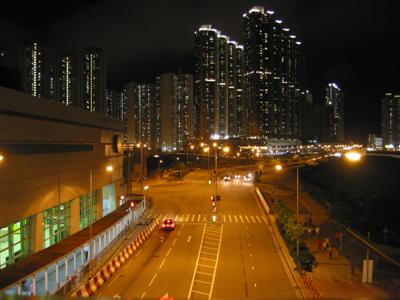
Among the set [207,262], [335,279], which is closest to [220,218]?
[207,262]

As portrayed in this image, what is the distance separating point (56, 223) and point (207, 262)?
8.09m

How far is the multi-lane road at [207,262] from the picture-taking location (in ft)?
47.8

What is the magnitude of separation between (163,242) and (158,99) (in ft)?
383

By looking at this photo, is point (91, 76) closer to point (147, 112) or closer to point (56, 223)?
point (147, 112)

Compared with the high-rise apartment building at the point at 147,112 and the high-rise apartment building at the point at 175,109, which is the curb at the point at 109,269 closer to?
the high-rise apartment building at the point at 175,109

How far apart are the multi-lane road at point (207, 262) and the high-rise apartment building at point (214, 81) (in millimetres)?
102206

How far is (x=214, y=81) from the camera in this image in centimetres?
13562

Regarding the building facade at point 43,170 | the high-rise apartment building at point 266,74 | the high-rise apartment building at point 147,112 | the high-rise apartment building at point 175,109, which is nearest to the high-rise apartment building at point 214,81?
the high-rise apartment building at point 175,109

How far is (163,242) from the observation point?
2264 centimetres

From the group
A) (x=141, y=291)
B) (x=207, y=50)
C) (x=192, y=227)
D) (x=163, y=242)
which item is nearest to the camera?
(x=141, y=291)

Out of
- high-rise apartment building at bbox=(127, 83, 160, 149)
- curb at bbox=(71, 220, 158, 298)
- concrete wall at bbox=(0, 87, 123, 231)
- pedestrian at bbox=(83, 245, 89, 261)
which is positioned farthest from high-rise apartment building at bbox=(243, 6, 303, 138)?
pedestrian at bbox=(83, 245, 89, 261)

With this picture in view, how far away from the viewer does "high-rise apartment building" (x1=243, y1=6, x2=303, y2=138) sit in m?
156

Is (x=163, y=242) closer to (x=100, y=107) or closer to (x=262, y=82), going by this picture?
(x=100, y=107)

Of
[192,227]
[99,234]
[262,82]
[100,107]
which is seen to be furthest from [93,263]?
[262,82]
